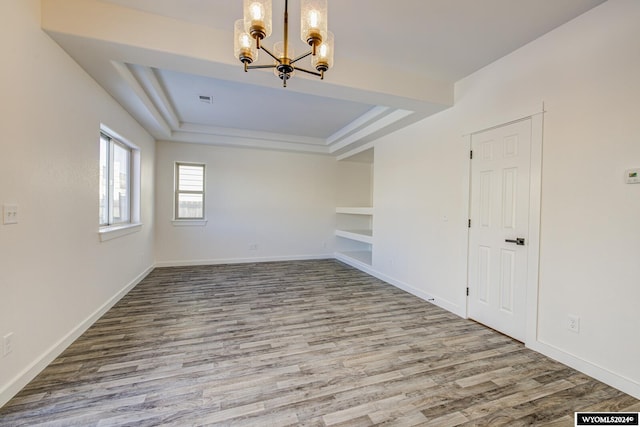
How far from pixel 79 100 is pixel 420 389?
378 centimetres

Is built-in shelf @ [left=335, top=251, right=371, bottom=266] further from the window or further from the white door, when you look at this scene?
the window

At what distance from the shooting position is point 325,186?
6668 mm

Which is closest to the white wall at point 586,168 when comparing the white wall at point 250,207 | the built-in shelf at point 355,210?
the built-in shelf at point 355,210

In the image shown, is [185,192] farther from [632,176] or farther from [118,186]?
[632,176]

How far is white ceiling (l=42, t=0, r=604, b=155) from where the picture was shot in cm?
209

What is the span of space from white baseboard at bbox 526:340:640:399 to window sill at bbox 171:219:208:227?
18.2 feet

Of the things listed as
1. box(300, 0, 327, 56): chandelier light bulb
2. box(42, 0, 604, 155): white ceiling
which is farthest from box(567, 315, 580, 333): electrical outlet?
box(300, 0, 327, 56): chandelier light bulb

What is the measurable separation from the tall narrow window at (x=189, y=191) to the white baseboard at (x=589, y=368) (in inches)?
227

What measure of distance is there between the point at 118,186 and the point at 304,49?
10.5ft

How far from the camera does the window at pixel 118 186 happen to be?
3.33m

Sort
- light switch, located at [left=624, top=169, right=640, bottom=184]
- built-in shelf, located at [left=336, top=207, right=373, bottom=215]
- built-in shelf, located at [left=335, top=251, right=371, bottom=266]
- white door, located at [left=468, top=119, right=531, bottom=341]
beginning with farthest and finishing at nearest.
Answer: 1. built-in shelf, located at [left=335, top=251, right=371, bottom=266]
2. built-in shelf, located at [left=336, top=207, right=373, bottom=215]
3. white door, located at [left=468, top=119, right=531, bottom=341]
4. light switch, located at [left=624, top=169, right=640, bottom=184]

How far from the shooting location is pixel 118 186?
3.85 m

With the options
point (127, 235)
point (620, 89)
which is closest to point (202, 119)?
point (127, 235)

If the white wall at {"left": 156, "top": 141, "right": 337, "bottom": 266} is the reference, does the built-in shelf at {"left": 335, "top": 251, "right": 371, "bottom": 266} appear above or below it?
below
